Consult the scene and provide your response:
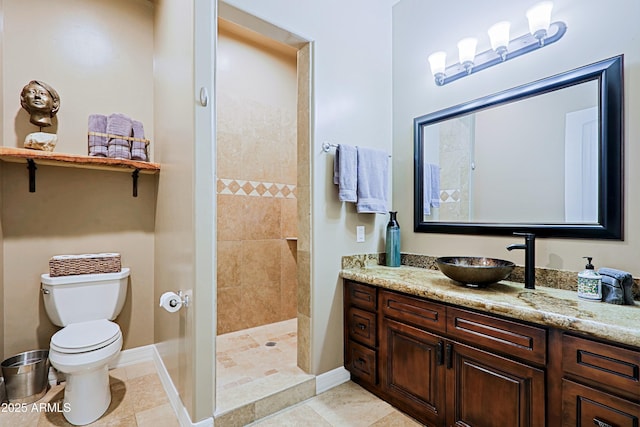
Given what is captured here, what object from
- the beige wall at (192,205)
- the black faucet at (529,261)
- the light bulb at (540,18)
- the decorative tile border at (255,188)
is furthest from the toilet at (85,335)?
the light bulb at (540,18)

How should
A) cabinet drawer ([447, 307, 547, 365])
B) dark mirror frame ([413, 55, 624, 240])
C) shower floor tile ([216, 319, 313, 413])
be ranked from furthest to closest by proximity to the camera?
shower floor tile ([216, 319, 313, 413])
dark mirror frame ([413, 55, 624, 240])
cabinet drawer ([447, 307, 547, 365])

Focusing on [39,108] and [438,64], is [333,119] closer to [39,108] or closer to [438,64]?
[438,64]

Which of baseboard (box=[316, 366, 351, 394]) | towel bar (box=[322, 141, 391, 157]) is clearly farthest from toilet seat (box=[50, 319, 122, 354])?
towel bar (box=[322, 141, 391, 157])

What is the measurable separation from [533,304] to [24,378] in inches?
114

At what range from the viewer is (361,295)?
2.08 meters

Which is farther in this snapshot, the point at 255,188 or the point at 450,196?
the point at 255,188

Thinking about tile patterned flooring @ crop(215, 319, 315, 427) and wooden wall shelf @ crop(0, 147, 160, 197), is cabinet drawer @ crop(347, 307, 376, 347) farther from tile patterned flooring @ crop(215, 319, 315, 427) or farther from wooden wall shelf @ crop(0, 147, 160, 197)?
wooden wall shelf @ crop(0, 147, 160, 197)

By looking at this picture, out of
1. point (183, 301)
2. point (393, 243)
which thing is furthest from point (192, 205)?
point (393, 243)

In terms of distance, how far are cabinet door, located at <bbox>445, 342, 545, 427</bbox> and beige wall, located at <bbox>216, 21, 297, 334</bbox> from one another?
2045 mm

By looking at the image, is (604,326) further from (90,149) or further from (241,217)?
(90,149)

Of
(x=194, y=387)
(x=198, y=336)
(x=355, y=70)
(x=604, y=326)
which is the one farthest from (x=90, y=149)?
(x=604, y=326)

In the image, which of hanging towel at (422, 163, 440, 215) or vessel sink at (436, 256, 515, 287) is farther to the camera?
hanging towel at (422, 163, 440, 215)

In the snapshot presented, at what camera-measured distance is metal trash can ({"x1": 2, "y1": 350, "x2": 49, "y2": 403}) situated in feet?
6.12

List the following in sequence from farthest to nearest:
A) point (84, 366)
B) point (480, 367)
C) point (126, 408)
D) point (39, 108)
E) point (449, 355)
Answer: point (39, 108), point (126, 408), point (84, 366), point (449, 355), point (480, 367)
